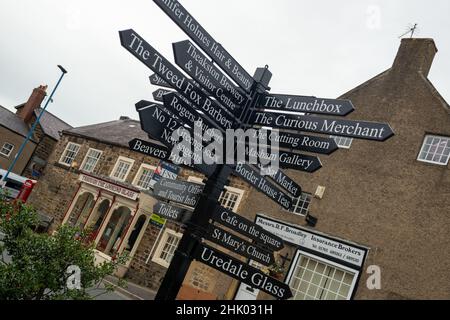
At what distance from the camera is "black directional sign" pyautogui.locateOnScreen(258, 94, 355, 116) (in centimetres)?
470

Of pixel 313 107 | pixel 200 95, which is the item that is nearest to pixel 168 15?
pixel 200 95

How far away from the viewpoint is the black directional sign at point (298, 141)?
479cm

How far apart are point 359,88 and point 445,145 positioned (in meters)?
4.34

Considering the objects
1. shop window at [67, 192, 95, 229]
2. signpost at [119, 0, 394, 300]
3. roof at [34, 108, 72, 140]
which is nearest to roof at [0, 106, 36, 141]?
roof at [34, 108, 72, 140]

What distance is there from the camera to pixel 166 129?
423cm

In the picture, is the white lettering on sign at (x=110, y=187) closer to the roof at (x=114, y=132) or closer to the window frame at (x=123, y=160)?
the window frame at (x=123, y=160)

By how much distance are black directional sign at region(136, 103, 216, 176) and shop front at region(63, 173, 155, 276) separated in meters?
15.7

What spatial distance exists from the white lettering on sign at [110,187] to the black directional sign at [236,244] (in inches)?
637

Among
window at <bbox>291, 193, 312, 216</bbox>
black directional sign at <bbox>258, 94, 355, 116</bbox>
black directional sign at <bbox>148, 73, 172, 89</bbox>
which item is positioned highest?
window at <bbox>291, 193, 312, 216</bbox>

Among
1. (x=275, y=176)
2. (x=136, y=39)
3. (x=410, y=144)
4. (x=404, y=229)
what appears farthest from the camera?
(x=410, y=144)

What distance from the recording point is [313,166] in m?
4.79

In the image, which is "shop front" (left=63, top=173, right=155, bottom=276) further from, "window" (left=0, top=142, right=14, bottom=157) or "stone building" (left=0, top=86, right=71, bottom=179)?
"window" (left=0, top=142, right=14, bottom=157)
